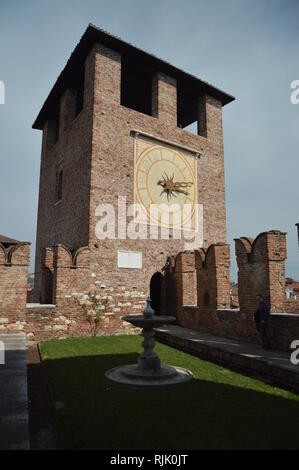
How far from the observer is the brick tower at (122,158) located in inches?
494

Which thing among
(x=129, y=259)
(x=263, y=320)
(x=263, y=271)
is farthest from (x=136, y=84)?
(x=263, y=320)

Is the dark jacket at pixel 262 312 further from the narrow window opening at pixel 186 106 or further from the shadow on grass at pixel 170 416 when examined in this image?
the narrow window opening at pixel 186 106

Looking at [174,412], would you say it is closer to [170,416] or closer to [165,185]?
[170,416]

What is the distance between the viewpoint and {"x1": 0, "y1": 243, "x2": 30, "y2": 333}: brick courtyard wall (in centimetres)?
1028

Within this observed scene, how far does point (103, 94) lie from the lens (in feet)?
43.1

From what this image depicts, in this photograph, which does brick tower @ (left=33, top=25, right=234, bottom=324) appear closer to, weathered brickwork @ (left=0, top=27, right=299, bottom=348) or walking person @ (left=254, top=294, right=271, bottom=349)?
weathered brickwork @ (left=0, top=27, right=299, bottom=348)

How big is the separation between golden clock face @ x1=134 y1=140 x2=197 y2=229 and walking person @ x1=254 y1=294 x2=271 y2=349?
6.24 metres

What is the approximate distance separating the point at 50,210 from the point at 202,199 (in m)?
7.43

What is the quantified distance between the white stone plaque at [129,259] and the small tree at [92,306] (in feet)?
4.77

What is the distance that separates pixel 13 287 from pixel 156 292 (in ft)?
20.4

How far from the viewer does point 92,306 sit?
1163cm

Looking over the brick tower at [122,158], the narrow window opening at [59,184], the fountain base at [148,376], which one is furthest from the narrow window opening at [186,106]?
the fountain base at [148,376]
